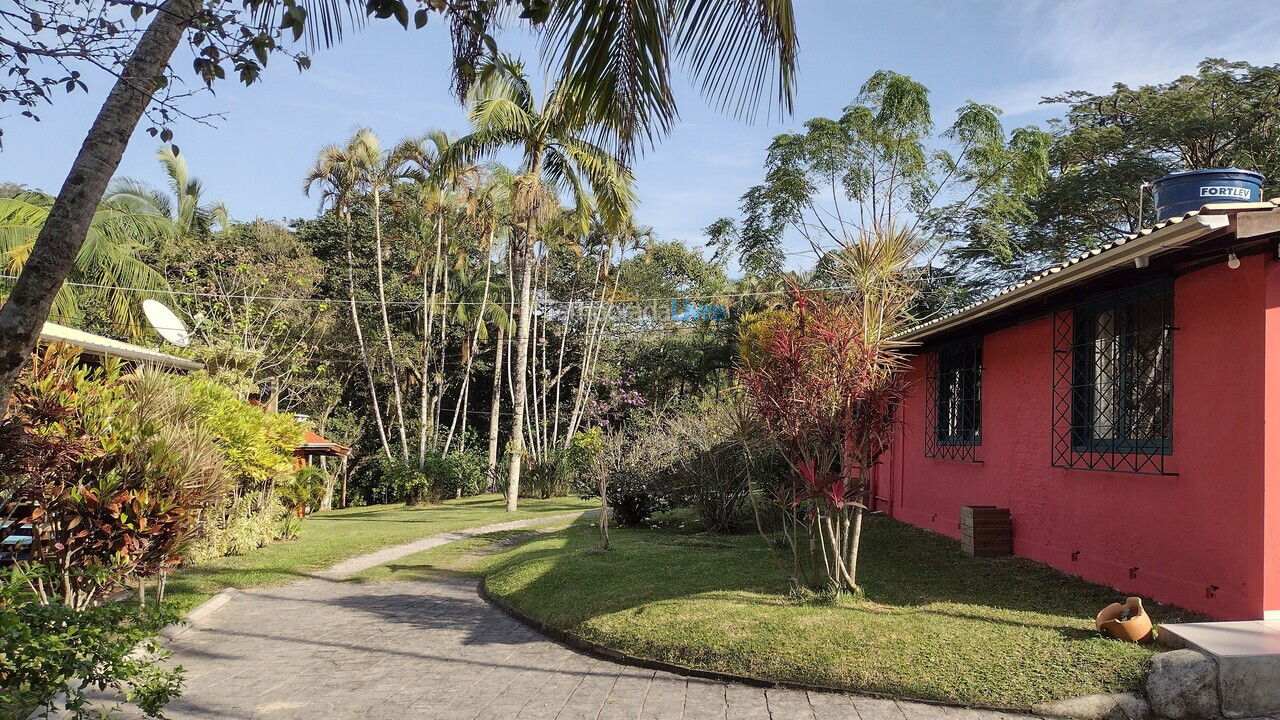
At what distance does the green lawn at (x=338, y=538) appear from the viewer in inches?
407

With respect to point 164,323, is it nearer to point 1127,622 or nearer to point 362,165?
point 362,165

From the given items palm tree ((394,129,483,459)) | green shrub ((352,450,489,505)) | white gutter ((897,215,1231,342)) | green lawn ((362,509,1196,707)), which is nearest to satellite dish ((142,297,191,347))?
palm tree ((394,129,483,459))

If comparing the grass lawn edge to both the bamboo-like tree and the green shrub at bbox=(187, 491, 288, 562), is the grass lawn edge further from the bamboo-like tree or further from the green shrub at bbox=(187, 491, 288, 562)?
the bamboo-like tree

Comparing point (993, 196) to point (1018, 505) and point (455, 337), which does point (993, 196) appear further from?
point (455, 337)

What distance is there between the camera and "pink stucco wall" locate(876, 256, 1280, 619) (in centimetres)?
581

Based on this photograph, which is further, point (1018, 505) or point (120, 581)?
point (1018, 505)

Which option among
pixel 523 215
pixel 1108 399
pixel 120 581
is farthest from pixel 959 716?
pixel 523 215

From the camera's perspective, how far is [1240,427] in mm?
5965

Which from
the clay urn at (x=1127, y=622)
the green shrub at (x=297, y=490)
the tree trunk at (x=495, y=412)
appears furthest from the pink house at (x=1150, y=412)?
the tree trunk at (x=495, y=412)

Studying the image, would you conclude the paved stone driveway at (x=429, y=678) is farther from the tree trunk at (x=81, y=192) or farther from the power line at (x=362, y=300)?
the power line at (x=362, y=300)

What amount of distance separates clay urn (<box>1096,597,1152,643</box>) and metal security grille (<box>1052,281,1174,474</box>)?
1.55 metres

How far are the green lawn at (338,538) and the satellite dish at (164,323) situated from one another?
403 cm

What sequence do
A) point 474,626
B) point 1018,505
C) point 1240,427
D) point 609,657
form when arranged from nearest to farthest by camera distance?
point 1240,427
point 609,657
point 474,626
point 1018,505

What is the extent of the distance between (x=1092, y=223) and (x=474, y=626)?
20.6 m
